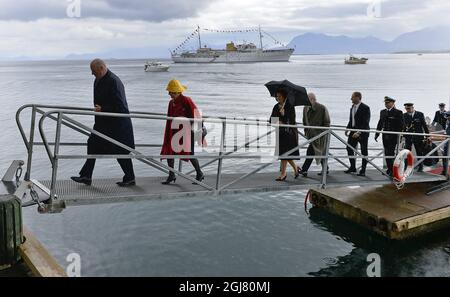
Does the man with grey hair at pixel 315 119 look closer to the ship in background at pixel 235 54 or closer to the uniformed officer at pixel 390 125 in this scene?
the uniformed officer at pixel 390 125

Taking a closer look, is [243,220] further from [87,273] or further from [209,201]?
[87,273]

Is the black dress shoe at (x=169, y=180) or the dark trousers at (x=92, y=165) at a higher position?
the dark trousers at (x=92, y=165)

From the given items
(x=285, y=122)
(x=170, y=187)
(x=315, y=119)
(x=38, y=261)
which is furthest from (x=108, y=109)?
(x=315, y=119)

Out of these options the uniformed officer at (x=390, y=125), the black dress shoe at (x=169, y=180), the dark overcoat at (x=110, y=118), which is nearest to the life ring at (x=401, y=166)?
the uniformed officer at (x=390, y=125)

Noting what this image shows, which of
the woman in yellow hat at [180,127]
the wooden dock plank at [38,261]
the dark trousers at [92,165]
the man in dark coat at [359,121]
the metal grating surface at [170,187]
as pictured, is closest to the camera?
the wooden dock plank at [38,261]

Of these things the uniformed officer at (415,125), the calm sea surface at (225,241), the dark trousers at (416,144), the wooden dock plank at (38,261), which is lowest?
the calm sea surface at (225,241)

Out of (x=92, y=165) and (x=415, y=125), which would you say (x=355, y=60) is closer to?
(x=415, y=125)

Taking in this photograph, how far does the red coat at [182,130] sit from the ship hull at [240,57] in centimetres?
16021

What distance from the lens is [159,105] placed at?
44.6 meters

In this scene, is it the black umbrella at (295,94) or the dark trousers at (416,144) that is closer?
the black umbrella at (295,94)

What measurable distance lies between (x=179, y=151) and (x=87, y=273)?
3.39m

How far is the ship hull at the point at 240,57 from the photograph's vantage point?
16438 centimetres

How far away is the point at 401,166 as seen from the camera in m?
8.87

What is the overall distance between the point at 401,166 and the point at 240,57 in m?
161
